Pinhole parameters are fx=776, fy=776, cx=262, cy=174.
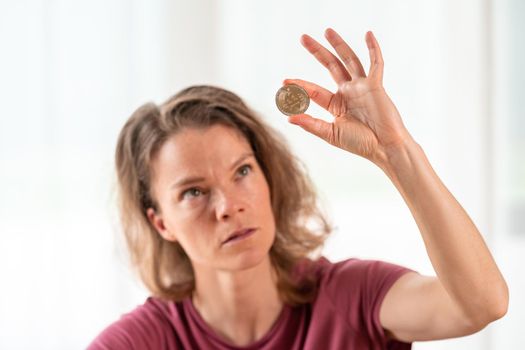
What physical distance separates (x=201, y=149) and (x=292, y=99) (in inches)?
14.0

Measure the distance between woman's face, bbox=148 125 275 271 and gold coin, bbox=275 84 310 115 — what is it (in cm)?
32

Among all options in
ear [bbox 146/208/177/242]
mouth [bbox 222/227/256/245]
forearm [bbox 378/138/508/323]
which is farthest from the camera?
ear [bbox 146/208/177/242]

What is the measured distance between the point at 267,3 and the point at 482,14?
33.1 inches

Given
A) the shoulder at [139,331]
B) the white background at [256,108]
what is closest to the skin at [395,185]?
the shoulder at [139,331]

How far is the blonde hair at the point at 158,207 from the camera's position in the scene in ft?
6.28

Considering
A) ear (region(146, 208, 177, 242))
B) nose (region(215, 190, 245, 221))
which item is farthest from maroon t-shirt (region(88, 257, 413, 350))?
nose (region(215, 190, 245, 221))

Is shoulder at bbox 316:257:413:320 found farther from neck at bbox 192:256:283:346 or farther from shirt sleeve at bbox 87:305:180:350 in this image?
shirt sleeve at bbox 87:305:180:350

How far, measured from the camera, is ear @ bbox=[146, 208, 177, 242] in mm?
1996

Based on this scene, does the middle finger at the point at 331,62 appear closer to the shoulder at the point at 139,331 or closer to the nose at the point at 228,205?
the nose at the point at 228,205

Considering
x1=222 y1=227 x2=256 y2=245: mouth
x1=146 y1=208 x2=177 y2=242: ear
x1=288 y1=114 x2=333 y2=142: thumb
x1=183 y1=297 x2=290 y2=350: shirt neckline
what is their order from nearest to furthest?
x1=288 y1=114 x2=333 y2=142: thumb → x1=222 y1=227 x2=256 y2=245: mouth → x1=183 y1=297 x2=290 y2=350: shirt neckline → x1=146 y1=208 x2=177 y2=242: ear

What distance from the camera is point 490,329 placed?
2.52 metres

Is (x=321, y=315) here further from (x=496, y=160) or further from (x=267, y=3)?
(x=267, y=3)

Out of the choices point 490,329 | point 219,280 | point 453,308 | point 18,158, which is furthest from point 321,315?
point 18,158

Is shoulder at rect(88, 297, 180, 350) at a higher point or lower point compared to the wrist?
lower
